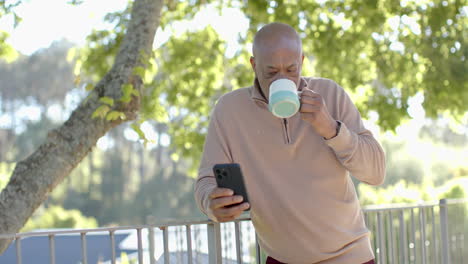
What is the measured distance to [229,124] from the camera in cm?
231

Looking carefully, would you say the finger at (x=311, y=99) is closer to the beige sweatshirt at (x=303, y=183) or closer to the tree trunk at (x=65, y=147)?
the beige sweatshirt at (x=303, y=183)

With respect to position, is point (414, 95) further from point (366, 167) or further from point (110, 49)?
point (366, 167)

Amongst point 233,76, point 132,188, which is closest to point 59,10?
point 233,76

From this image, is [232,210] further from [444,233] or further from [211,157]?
[444,233]

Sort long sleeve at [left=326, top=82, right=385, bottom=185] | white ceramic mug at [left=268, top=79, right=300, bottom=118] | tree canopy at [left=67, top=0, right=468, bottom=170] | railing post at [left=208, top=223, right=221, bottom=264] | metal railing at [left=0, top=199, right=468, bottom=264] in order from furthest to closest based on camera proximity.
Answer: tree canopy at [left=67, top=0, right=468, bottom=170] → railing post at [left=208, top=223, right=221, bottom=264] → metal railing at [left=0, top=199, right=468, bottom=264] → long sleeve at [left=326, top=82, right=385, bottom=185] → white ceramic mug at [left=268, top=79, right=300, bottom=118]

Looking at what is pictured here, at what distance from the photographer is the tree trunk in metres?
4.78

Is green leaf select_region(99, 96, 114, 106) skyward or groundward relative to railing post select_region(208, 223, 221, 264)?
skyward

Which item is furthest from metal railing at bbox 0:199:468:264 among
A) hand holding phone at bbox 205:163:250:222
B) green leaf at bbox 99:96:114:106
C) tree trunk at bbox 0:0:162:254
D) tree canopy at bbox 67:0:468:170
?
tree canopy at bbox 67:0:468:170

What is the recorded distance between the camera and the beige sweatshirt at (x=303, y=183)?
2191mm

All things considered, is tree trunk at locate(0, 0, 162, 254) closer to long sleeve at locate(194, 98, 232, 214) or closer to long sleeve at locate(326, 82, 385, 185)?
long sleeve at locate(194, 98, 232, 214)

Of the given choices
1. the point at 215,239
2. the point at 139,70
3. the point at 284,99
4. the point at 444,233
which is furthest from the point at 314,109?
the point at 444,233

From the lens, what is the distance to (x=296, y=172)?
220cm

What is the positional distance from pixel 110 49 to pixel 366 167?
6.75 meters

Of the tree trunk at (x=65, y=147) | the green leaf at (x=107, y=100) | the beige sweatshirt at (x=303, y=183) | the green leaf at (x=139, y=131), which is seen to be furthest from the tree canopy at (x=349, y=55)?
the beige sweatshirt at (x=303, y=183)
